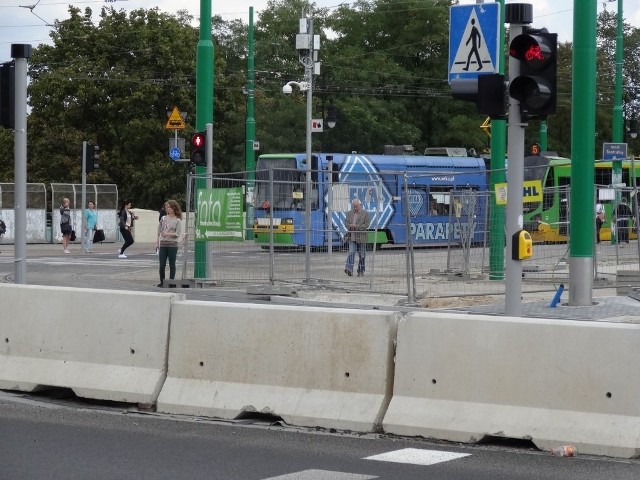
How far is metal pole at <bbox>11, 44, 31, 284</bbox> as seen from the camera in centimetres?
1413

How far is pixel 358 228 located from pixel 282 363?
10.2m

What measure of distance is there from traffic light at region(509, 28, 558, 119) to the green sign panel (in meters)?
9.49

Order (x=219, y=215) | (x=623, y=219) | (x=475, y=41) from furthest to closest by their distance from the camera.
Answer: (x=219, y=215) → (x=623, y=219) → (x=475, y=41)

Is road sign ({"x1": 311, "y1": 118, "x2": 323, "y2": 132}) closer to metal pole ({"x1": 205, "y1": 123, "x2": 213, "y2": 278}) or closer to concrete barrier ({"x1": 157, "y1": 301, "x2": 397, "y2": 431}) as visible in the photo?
metal pole ({"x1": 205, "y1": 123, "x2": 213, "y2": 278})

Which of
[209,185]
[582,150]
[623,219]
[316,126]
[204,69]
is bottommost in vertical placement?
[623,219]

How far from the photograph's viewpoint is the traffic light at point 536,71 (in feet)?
36.6

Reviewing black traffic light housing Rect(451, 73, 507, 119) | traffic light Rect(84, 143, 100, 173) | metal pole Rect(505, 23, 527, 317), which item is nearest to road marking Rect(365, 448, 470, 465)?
metal pole Rect(505, 23, 527, 317)

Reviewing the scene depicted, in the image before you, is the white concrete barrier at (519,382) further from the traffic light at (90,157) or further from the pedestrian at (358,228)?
the traffic light at (90,157)

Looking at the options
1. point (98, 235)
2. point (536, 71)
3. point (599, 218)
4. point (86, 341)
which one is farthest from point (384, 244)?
point (98, 235)

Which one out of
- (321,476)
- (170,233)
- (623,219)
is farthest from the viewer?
(170,233)

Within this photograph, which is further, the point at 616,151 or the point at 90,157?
the point at 90,157

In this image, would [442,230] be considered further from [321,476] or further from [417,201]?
[321,476]

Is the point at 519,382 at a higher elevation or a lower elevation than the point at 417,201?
lower

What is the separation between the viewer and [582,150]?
16109 mm
